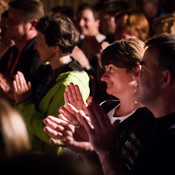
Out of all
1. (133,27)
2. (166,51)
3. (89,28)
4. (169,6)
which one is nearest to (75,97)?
(166,51)

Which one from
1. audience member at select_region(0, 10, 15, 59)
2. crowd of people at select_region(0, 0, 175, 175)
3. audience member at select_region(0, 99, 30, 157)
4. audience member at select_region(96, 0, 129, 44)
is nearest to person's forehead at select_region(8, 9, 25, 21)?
crowd of people at select_region(0, 0, 175, 175)

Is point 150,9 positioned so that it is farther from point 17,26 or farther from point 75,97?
point 75,97

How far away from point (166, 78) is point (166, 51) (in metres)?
0.11

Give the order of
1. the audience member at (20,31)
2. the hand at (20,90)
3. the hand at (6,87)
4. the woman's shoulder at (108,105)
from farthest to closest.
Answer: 1. the audience member at (20,31)
2. the hand at (6,87)
3. the hand at (20,90)
4. the woman's shoulder at (108,105)

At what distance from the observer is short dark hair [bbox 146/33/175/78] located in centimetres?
122

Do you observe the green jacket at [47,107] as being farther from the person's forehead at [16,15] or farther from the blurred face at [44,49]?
the person's forehead at [16,15]

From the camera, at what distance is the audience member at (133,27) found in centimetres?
256

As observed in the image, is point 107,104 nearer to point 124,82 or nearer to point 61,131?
point 124,82

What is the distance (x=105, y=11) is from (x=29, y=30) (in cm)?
154

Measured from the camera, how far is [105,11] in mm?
4094

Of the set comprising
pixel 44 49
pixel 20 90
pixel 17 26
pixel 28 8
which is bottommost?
pixel 20 90

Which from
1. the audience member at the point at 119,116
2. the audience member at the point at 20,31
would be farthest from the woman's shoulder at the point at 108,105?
the audience member at the point at 20,31

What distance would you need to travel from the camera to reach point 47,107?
2000 mm

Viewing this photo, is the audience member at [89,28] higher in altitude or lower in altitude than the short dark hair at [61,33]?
lower
